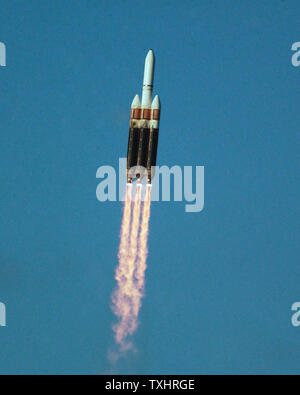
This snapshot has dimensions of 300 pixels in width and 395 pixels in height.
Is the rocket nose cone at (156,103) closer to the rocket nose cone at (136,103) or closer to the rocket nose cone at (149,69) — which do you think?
the rocket nose cone at (136,103)

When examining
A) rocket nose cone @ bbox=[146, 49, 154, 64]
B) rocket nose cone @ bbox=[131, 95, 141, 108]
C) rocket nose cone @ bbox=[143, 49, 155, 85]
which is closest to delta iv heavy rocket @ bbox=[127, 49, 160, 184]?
rocket nose cone @ bbox=[131, 95, 141, 108]

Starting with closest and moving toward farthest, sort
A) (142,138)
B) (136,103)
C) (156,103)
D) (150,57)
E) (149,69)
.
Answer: (142,138) → (156,103) → (136,103) → (149,69) → (150,57)

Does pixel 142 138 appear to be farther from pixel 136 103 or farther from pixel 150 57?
pixel 150 57

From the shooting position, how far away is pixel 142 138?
423 feet

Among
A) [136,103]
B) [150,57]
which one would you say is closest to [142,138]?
[136,103]

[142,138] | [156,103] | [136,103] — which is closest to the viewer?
[142,138]

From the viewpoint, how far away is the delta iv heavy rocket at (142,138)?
422 feet

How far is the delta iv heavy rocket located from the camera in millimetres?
128625

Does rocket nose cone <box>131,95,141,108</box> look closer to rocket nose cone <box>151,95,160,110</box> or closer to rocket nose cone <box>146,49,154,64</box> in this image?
rocket nose cone <box>151,95,160,110</box>

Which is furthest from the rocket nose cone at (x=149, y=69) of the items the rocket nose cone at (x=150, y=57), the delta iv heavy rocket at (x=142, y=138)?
the delta iv heavy rocket at (x=142, y=138)

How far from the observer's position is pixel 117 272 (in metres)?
137
